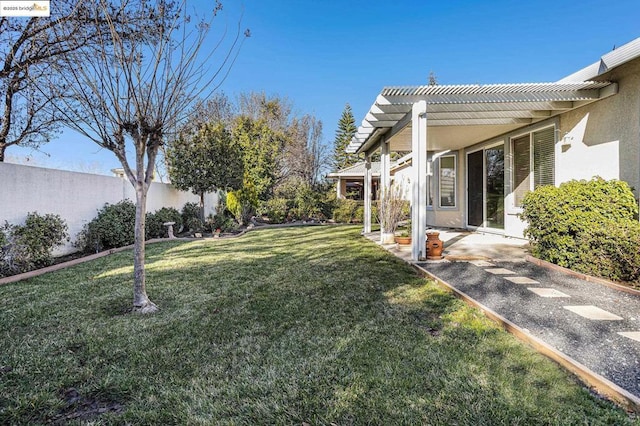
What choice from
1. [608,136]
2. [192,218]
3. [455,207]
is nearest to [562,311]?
[608,136]

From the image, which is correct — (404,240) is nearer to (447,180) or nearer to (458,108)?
(458,108)

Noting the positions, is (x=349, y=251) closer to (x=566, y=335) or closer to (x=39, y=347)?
(x=566, y=335)

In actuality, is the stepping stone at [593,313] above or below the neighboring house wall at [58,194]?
below

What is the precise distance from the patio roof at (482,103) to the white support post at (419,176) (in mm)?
294

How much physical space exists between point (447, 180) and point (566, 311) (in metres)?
9.46

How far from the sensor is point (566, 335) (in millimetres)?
2891

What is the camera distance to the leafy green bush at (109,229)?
816 cm

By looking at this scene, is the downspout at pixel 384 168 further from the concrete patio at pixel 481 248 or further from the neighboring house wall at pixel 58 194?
the neighboring house wall at pixel 58 194

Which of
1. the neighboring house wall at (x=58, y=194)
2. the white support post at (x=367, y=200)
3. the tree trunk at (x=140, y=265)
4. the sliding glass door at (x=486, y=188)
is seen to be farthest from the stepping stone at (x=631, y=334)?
the neighboring house wall at (x=58, y=194)

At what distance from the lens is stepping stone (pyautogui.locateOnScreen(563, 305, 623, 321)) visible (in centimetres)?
327

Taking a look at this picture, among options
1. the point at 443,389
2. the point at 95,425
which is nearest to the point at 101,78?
the point at 95,425

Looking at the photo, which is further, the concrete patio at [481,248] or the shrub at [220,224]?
the shrub at [220,224]

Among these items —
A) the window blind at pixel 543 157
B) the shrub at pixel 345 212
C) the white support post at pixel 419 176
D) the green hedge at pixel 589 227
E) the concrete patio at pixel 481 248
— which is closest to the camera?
the green hedge at pixel 589 227

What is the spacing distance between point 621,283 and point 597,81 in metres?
3.65
